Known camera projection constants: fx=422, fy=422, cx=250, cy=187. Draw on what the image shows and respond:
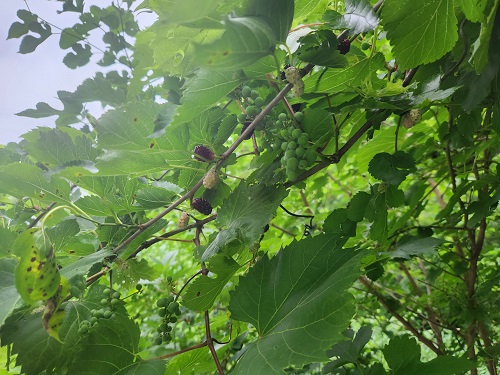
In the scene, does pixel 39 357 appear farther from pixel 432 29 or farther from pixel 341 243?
pixel 432 29

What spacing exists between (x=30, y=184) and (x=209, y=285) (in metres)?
0.31

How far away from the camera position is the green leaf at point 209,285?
62cm

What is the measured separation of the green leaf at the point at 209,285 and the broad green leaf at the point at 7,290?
0.23 metres

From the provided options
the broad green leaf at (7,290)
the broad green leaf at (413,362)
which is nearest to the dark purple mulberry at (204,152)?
the broad green leaf at (7,290)

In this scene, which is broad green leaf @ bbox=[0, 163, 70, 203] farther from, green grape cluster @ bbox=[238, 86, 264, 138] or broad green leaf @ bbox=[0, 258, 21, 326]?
green grape cluster @ bbox=[238, 86, 264, 138]

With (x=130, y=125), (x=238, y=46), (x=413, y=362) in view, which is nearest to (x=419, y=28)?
(x=238, y=46)

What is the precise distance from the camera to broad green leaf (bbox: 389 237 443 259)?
736 mm

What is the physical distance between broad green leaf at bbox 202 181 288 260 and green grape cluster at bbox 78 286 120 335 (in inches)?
8.1

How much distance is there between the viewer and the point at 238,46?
375 mm

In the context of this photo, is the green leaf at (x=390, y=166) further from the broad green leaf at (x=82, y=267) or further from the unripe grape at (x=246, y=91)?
the broad green leaf at (x=82, y=267)

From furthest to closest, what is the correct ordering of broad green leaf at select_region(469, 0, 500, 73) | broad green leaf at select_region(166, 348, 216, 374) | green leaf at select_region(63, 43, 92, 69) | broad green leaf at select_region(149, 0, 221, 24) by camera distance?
green leaf at select_region(63, 43, 92, 69) → broad green leaf at select_region(166, 348, 216, 374) → broad green leaf at select_region(469, 0, 500, 73) → broad green leaf at select_region(149, 0, 221, 24)

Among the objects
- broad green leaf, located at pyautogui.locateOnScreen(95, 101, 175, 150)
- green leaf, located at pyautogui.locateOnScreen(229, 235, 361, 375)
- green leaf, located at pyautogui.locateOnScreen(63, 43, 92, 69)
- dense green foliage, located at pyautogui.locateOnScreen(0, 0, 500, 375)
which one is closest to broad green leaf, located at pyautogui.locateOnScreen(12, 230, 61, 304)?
dense green foliage, located at pyautogui.locateOnScreen(0, 0, 500, 375)

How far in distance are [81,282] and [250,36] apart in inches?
17.8

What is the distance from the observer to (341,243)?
1.99 ft
